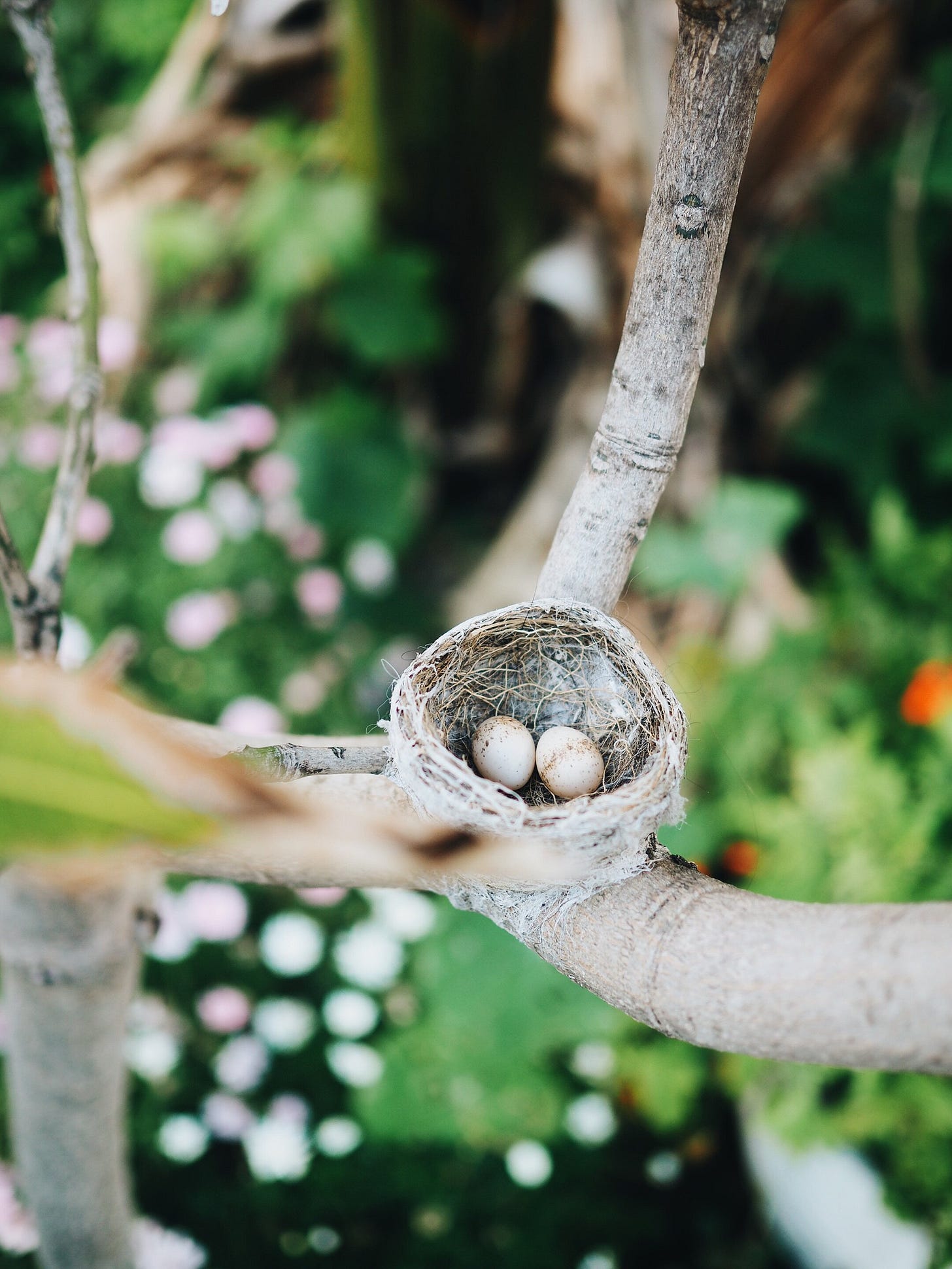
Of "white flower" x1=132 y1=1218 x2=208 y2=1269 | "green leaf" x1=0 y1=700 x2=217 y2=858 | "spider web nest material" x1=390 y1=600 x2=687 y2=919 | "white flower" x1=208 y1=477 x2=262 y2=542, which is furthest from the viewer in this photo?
"white flower" x1=208 y1=477 x2=262 y2=542

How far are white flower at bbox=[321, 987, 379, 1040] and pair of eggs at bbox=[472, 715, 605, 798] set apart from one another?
898mm

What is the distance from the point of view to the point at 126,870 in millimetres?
662

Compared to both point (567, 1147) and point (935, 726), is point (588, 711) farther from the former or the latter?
point (567, 1147)

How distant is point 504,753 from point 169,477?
1.16m

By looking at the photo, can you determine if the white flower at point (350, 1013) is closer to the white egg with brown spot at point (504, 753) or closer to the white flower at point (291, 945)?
the white flower at point (291, 945)

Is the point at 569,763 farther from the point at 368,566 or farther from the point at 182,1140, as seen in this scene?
the point at 368,566

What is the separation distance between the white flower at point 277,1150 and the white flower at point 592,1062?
0.49 m

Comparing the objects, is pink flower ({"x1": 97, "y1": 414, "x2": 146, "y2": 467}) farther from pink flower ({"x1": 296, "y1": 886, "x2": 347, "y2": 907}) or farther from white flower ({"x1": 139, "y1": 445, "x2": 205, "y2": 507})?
pink flower ({"x1": 296, "y1": 886, "x2": 347, "y2": 907})

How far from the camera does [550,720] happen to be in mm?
884

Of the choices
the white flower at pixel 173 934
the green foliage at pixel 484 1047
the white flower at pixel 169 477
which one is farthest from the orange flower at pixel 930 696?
the white flower at pixel 169 477

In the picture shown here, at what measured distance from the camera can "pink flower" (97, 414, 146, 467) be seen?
5.59ft

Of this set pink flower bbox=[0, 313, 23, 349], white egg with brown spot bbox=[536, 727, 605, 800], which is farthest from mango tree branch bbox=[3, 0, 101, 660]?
pink flower bbox=[0, 313, 23, 349]

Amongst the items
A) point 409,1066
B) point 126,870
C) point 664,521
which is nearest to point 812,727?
point 664,521

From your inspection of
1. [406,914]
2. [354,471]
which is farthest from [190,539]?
[406,914]
